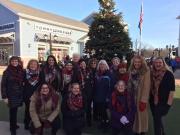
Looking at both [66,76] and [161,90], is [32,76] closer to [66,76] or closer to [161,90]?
[66,76]

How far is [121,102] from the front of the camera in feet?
22.5

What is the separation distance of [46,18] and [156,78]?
3954 centimetres

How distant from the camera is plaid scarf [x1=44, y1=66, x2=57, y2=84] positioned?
26.3 ft

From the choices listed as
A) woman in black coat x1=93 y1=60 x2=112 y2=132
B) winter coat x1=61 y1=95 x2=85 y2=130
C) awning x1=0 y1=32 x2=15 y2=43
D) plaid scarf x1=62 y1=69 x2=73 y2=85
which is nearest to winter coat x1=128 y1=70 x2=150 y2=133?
winter coat x1=61 y1=95 x2=85 y2=130

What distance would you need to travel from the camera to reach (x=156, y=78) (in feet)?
Answer: 22.5

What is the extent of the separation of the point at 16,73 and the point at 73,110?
5.20 ft

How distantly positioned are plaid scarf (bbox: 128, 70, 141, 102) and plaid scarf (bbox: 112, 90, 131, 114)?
169 millimetres

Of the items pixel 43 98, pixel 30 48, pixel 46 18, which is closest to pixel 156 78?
pixel 43 98

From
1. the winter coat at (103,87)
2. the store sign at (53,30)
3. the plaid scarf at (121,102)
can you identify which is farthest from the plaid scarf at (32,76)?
the store sign at (53,30)

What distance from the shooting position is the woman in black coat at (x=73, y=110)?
7148 millimetres

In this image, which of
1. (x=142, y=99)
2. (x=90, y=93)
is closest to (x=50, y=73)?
(x=90, y=93)

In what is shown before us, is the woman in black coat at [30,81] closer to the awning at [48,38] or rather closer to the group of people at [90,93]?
the group of people at [90,93]

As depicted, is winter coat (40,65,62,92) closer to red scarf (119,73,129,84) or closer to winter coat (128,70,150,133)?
red scarf (119,73,129,84)

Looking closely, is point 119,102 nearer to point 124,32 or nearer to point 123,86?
point 123,86
